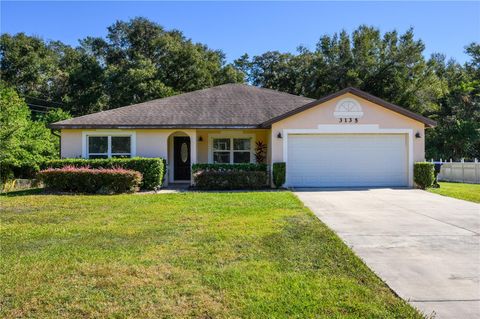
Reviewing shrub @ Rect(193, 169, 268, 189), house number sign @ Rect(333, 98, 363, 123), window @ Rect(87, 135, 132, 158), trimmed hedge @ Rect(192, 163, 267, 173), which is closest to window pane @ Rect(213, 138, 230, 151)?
trimmed hedge @ Rect(192, 163, 267, 173)

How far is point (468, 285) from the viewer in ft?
15.2

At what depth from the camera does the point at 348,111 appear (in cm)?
1603

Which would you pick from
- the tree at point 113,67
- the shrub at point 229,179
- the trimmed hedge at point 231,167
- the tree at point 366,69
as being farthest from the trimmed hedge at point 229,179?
Answer: the tree at point 366,69

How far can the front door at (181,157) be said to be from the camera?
18.8m

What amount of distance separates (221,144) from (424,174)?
8.87 m

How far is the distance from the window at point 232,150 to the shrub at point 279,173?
3.18 metres

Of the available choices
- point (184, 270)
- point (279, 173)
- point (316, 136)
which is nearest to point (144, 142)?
point (279, 173)

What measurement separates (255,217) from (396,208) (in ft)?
13.4

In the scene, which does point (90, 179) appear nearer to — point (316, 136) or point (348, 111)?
point (316, 136)

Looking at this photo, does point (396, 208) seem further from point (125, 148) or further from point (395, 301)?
point (125, 148)

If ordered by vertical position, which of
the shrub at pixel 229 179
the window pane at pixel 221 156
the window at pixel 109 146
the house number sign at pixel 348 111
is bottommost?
the shrub at pixel 229 179

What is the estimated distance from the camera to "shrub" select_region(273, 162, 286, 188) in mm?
15633

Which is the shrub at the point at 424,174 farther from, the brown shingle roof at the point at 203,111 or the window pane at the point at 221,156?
the window pane at the point at 221,156

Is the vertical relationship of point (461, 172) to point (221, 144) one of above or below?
below
